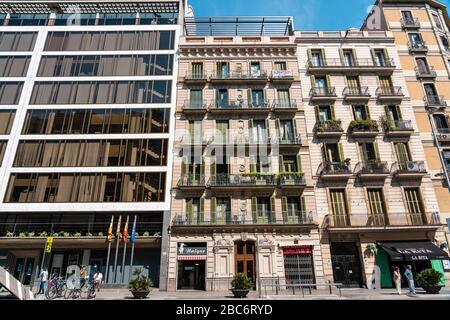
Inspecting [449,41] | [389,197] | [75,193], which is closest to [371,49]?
[449,41]

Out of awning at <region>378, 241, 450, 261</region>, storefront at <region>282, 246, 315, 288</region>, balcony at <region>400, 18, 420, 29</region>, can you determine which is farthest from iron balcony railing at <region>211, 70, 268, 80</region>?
awning at <region>378, 241, 450, 261</region>

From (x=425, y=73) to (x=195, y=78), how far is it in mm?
23940

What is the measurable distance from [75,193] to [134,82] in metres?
12.7

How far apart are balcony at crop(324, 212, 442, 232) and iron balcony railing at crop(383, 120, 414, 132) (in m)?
7.92

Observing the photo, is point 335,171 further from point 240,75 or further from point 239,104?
point 240,75

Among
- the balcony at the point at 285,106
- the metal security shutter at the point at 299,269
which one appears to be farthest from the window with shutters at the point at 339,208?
the balcony at the point at 285,106

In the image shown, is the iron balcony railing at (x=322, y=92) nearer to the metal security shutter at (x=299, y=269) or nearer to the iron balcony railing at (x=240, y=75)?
the iron balcony railing at (x=240, y=75)

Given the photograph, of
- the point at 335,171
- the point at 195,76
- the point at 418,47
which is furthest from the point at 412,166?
the point at 195,76

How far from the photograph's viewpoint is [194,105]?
27875mm

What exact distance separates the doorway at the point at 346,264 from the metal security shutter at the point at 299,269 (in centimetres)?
200

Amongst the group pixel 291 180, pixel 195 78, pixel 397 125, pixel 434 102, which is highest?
pixel 195 78

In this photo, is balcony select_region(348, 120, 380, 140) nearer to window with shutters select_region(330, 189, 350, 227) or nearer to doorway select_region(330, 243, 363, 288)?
window with shutters select_region(330, 189, 350, 227)

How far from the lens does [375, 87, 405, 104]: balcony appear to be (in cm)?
2655

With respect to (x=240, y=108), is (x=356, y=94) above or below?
above
